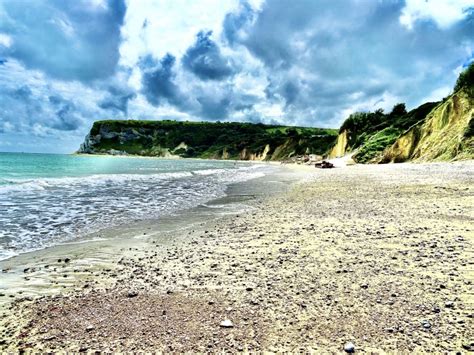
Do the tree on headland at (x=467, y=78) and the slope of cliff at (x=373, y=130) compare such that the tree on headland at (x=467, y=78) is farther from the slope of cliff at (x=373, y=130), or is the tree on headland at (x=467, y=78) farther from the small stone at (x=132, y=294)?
the small stone at (x=132, y=294)

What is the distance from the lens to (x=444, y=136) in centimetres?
3591

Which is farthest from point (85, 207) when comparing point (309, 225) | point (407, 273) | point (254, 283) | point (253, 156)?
point (253, 156)

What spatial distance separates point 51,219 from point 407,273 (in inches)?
415

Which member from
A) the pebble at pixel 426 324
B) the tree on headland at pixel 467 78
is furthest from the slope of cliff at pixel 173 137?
the pebble at pixel 426 324

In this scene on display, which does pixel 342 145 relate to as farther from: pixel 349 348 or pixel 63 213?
pixel 349 348

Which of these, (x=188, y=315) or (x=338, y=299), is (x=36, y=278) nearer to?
(x=188, y=315)

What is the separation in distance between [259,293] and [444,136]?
130 ft

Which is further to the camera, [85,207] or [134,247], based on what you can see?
[85,207]

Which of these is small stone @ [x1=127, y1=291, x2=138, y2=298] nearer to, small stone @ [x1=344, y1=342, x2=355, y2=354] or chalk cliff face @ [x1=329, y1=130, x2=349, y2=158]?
small stone @ [x1=344, y1=342, x2=355, y2=354]

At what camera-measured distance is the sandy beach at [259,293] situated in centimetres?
359

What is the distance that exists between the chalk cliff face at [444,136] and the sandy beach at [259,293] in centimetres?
2820

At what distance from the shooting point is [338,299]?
4.41 meters

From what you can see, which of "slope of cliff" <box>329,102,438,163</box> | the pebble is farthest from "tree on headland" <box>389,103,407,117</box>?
the pebble

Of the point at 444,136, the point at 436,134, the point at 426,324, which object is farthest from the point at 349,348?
the point at 436,134
